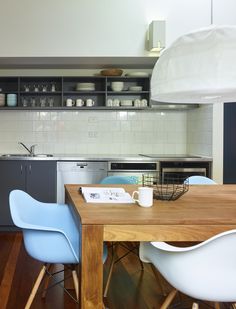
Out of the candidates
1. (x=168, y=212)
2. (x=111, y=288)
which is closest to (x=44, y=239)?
(x=168, y=212)

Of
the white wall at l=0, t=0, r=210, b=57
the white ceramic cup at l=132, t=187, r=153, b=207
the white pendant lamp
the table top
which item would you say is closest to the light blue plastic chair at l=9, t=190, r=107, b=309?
the table top

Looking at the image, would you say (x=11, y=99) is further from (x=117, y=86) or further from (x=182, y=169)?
(x=182, y=169)

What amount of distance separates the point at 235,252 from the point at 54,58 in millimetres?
3418

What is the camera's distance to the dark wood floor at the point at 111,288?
7.78 ft

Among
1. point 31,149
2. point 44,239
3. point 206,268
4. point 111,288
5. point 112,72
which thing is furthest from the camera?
point 31,149

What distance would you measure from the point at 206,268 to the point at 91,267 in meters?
0.49

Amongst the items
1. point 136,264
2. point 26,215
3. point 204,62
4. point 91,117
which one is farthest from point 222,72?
point 91,117

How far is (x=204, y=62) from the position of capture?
166cm

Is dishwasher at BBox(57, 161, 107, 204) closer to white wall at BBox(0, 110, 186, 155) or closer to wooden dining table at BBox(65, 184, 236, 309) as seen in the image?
white wall at BBox(0, 110, 186, 155)

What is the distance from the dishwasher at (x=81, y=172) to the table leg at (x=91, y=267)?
272 centimetres

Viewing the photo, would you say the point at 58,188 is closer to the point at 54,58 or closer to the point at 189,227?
the point at 54,58

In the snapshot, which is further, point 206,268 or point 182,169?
point 182,169

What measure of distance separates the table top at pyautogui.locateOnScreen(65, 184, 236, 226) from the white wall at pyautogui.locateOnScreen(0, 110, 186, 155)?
8.81 feet

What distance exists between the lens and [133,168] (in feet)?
13.9
